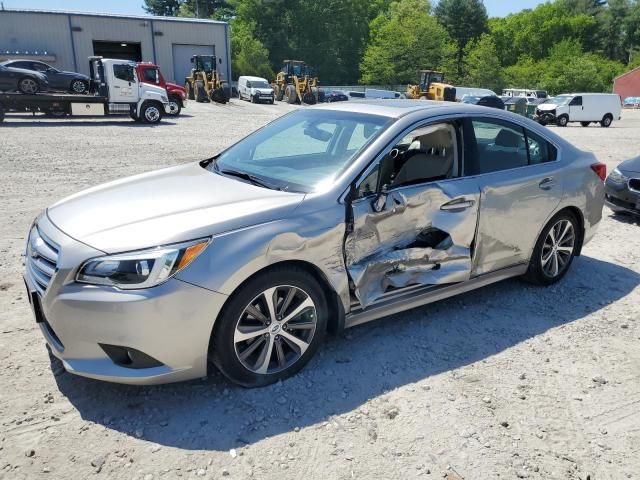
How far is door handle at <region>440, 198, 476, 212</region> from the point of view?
3.72 metres

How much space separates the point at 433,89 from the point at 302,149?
34.0 m

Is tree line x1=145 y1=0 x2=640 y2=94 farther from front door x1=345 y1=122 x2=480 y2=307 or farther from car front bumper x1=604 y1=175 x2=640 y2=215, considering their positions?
front door x1=345 y1=122 x2=480 y2=307

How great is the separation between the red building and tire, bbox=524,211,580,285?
71.1 m

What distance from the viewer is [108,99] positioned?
65.4 ft

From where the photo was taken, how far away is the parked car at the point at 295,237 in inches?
105

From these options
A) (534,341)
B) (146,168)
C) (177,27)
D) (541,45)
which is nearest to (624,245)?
(534,341)

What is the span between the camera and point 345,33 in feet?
242

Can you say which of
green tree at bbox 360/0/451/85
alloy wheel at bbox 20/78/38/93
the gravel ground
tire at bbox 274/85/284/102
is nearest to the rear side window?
the gravel ground

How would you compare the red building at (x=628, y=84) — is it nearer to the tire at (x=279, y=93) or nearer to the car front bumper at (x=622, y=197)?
the tire at (x=279, y=93)

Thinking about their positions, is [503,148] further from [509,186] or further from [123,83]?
[123,83]

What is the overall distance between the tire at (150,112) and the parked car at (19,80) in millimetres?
4528

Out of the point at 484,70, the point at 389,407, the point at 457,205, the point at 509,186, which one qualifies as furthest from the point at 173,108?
the point at 484,70

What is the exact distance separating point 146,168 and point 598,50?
9092 cm

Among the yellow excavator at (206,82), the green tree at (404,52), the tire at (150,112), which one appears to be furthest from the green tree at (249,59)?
the tire at (150,112)
